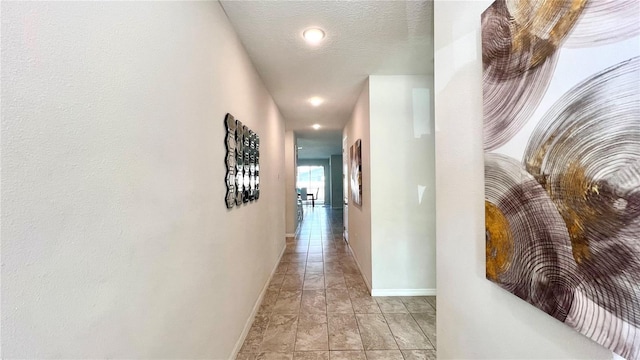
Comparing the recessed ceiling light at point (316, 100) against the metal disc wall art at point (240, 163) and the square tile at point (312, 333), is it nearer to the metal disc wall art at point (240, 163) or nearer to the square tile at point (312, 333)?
the metal disc wall art at point (240, 163)

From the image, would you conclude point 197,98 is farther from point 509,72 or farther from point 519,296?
point 519,296

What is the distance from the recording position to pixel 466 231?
117 cm

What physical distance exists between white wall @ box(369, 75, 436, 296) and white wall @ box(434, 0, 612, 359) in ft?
4.91

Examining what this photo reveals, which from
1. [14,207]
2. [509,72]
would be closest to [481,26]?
[509,72]

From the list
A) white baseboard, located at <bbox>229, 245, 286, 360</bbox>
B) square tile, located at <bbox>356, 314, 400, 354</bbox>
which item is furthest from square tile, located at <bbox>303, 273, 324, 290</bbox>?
square tile, located at <bbox>356, 314, 400, 354</bbox>

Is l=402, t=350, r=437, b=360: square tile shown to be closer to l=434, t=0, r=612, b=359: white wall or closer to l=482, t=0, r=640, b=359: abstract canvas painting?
l=434, t=0, r=612, b=359: white wall

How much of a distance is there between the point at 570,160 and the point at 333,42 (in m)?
1.93

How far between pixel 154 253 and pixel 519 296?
4.24ft

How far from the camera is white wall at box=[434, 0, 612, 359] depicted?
0.87 metres

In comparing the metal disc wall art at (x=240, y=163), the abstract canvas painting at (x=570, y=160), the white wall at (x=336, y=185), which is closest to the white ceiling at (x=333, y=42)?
the metal disc wall art at (x=240, y=163)

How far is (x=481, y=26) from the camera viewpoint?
102cm

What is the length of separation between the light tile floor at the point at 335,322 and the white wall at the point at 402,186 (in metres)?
0.28

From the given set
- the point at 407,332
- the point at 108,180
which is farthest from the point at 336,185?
the point at 108,180

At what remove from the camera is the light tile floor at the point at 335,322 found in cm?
197
